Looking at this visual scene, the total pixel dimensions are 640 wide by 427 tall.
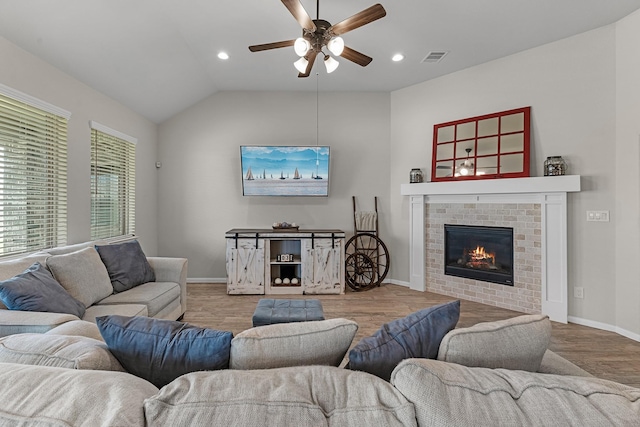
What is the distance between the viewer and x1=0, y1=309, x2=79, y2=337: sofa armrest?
162 cm

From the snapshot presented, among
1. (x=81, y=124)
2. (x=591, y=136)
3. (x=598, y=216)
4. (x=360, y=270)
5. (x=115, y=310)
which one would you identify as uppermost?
(x=81, y=124)

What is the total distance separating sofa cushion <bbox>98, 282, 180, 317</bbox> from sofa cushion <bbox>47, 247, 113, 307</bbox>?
11 cm

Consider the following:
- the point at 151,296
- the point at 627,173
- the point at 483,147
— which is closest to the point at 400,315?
the point at 483,147

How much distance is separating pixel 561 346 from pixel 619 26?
3.27m

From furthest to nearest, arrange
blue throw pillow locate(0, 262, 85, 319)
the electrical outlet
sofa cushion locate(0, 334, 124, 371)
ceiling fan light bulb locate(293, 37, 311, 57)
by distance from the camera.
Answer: the electrical outlet < ceiling fan light bulb locate(293, 37, 311, 57) < blue throw pillow locate(0, 262, 85, 319) < sofa cushion locate(0, 334, 124, 371)

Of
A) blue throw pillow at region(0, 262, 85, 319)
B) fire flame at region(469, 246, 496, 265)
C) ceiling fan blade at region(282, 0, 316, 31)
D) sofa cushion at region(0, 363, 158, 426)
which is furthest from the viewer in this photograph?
fire flame at region(469, 246, 496, 265)

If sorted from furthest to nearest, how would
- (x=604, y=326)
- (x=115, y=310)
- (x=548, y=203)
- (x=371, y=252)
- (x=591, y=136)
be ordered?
(x=371, y=252) → (x=548, y=203) → (x=591, y=136) → (x=604, y=326) → (x=115, y=310)

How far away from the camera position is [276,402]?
2.43 ft

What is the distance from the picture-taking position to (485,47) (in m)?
3.72

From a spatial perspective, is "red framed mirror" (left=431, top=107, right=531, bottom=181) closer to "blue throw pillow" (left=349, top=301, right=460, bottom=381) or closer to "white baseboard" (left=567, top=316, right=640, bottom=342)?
"white baseboard" (left=567, top=316, right=640, bottom=342)

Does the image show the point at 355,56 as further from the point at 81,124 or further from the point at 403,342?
the point at 81,124

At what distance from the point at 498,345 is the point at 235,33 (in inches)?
147

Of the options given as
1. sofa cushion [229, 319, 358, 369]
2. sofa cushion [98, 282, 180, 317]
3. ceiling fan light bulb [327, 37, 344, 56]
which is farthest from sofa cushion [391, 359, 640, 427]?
sofa cushion [98, 282, 180, 317]

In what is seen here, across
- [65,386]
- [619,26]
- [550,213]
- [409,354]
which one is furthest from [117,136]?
[619,26]
